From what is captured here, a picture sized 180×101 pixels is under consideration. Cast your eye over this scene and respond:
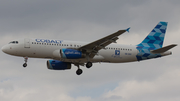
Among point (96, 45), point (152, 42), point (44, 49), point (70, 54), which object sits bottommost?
point (70, 54)

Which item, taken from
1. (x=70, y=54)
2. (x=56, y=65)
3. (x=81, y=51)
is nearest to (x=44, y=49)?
(x=70, y=54)

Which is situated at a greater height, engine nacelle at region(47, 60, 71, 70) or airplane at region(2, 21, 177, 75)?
airplane at region(2, 21, 177, 75)

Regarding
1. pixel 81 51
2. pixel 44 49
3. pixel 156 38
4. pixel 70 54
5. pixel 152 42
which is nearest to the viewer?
pixel 70 54

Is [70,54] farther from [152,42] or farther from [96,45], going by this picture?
[152,42]

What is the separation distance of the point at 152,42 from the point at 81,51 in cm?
1409

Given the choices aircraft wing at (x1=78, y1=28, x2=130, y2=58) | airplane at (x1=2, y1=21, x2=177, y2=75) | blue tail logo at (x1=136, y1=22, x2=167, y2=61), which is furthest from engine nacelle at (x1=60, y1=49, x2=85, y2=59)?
blue tail logo at (x1=136, y1=22, x2=167, y2=61)

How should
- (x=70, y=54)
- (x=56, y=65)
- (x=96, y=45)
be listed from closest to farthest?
(x=70, y=54) < (x=96, y=45) < (x=56, y=65)

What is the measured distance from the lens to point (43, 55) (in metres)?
43.8

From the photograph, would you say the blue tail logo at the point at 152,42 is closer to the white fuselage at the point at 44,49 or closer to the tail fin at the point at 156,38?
the tail fin at the point at 156,38

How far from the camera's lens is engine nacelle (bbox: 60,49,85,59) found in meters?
43.2

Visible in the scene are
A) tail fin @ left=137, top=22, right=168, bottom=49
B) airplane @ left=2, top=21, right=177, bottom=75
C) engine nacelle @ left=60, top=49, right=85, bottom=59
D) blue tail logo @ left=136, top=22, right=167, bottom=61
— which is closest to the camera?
engine nacelle @ left=60, top=49, right=85, bottom=59

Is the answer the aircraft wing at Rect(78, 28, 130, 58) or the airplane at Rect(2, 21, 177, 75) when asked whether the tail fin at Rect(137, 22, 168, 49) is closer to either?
the airplane at Rect(2, 21, 177, 75)

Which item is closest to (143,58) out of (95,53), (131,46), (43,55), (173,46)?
(131,46)

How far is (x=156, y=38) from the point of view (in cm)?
5281
